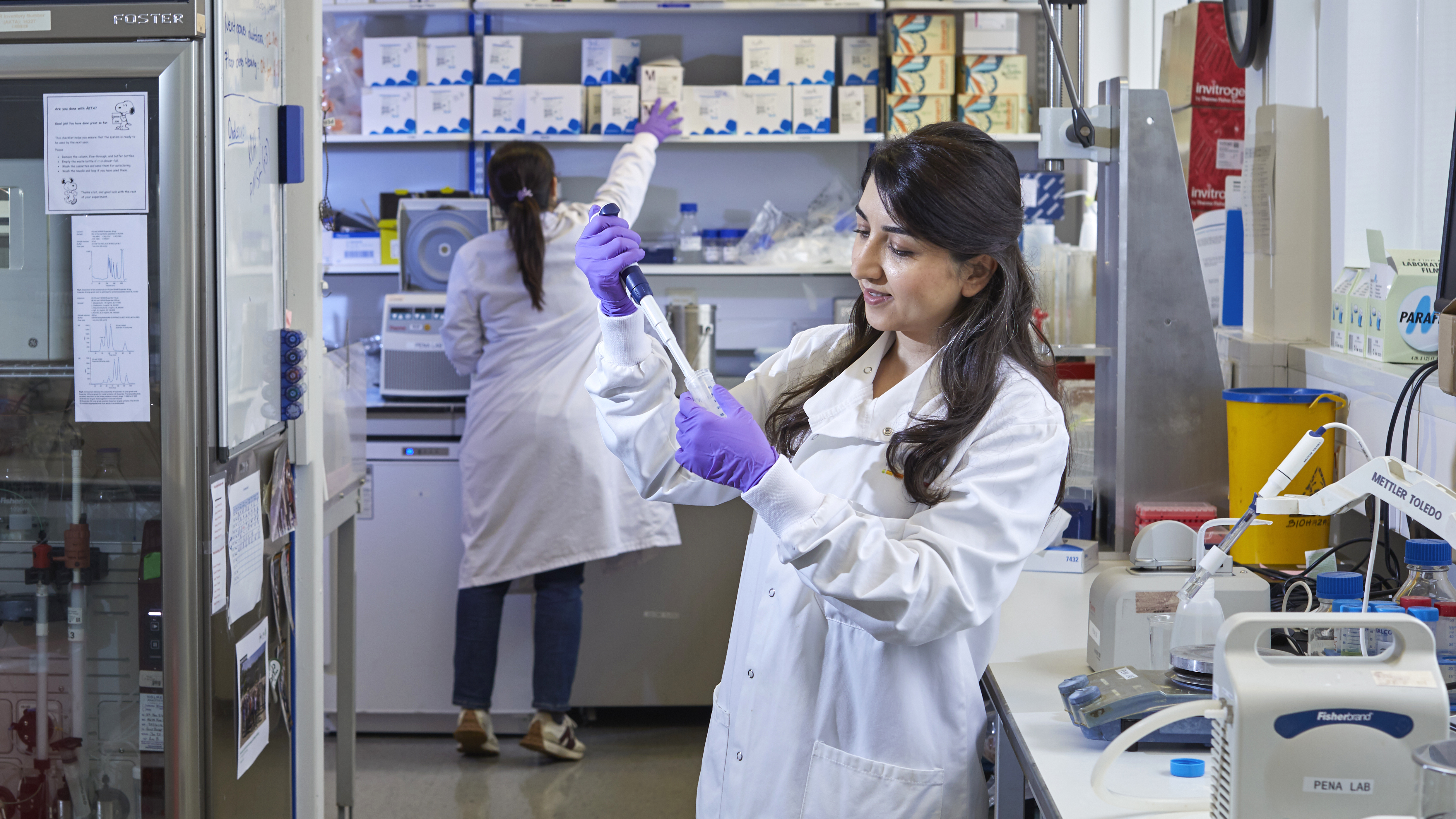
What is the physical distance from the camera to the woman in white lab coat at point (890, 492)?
123 centimetres

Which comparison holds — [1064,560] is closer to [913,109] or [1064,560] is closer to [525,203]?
[525,203]

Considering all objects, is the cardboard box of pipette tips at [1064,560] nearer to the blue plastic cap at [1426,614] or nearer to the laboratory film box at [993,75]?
the blue plastic cap at [1426,614]

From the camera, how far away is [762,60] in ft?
13.0

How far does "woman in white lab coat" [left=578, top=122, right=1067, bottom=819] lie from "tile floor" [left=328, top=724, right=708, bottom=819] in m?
1.64

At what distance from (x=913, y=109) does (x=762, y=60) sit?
0.53 metres

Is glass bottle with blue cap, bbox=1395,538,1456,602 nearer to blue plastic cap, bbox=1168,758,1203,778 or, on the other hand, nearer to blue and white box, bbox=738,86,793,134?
blue plastic cap, bbox=1168,758,1203,778

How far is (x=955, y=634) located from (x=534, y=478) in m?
2.07

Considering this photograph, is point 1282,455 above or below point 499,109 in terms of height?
below

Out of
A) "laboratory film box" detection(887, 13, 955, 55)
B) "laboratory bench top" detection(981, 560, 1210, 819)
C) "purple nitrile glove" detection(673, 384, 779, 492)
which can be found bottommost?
"laboratory bench top" detection(981, 560, 1210, 819)

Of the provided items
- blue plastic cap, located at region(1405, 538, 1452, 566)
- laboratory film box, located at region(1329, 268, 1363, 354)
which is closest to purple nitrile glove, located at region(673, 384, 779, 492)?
blue plastic cap, located at region(1405, 538, 1452, 566)

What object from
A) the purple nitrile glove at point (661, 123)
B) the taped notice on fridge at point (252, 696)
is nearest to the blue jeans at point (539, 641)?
the taped notice on fridge at point (252, 696)

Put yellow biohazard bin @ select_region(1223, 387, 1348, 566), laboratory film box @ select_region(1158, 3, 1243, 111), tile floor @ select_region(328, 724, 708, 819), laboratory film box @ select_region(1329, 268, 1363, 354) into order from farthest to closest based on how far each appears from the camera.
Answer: tile floor @ select_region(328, 724, 708, 819), laboratory film box @ select_region(1158, 3, 1243, 111), laboratory film box @ select_region(1329, 268, 1363, 354), yellow biohazard bin @ select_region(1223, 387, 1348, 566)

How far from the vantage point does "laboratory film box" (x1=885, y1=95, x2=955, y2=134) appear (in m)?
3.89

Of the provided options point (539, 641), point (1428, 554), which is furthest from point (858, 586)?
point (539, 641)
